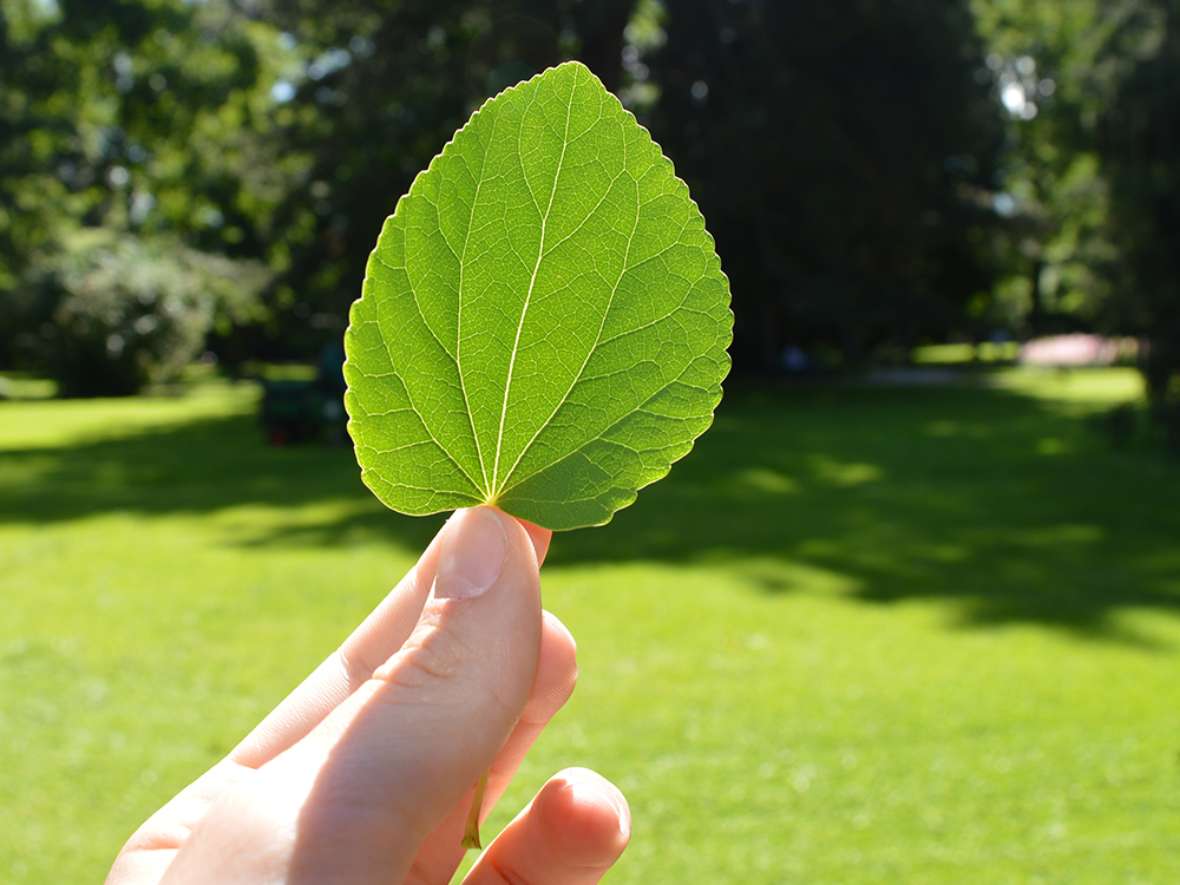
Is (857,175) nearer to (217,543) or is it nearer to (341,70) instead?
(341,70)

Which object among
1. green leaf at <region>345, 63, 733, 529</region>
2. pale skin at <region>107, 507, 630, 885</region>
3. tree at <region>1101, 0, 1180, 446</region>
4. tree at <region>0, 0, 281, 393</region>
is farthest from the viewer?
tree at <region>0, 0, 281, 393</region>

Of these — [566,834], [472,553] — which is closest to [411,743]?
[472,553]

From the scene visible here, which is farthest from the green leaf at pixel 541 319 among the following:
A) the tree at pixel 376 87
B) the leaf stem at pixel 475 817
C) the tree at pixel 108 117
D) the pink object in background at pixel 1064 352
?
the pink object in background at pixel 1064 352

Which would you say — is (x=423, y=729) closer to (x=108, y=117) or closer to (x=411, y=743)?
(x=411, y=743)

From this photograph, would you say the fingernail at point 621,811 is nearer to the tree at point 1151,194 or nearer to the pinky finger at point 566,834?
the pinky finger at point 566,834

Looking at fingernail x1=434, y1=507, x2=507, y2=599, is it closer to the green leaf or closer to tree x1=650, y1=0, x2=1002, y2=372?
the green leaf

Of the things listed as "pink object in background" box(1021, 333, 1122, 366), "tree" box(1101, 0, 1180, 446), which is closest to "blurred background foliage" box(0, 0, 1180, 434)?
"tree" box(1101, 0, 1180, 446)
